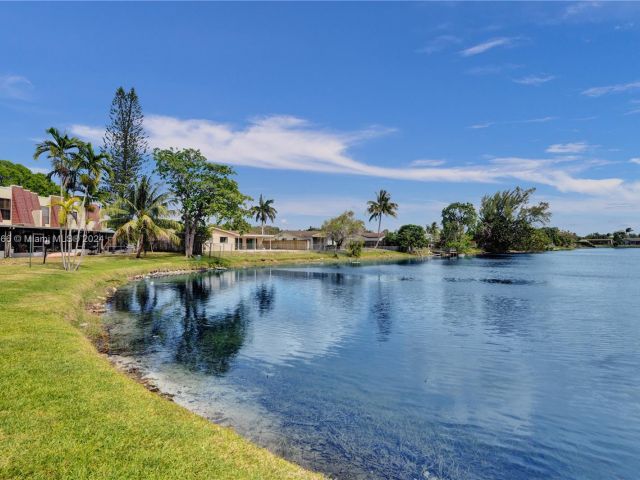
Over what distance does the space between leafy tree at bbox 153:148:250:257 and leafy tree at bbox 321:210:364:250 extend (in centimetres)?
3869

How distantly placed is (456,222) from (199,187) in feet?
302

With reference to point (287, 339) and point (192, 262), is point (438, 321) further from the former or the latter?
point (192, 262)

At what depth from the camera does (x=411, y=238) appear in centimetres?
11225

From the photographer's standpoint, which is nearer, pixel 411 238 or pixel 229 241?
pixel 229 241

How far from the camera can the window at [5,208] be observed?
1709 inches

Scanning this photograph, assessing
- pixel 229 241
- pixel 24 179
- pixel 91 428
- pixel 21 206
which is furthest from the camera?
pixel 229 241

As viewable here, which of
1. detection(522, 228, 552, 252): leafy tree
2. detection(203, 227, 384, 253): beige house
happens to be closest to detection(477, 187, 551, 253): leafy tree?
detection(522, 228, 552, 252): leafy tree

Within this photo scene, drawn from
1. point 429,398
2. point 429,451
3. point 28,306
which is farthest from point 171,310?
point 429,451

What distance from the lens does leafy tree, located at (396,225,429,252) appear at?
112500 millimetres

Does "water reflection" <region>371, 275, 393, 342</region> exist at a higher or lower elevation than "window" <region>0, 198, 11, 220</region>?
lower

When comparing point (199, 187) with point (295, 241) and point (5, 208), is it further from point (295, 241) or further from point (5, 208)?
point (295, 241)

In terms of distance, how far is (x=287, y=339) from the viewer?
20.3m

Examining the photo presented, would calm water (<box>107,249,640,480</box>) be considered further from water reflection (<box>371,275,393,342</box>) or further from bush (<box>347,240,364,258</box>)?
bush (<box>347,240,364,258</box>)

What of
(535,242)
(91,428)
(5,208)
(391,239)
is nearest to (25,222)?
(5,208)
